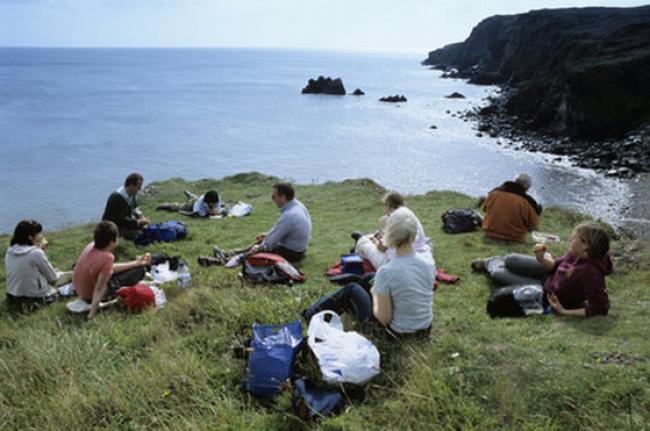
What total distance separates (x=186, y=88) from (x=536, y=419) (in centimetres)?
12313

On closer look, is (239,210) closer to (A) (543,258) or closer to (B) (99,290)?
(B) (99,290)

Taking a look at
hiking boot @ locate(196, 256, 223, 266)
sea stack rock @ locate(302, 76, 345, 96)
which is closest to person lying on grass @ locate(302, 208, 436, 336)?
hiking boot @ locate(196, 256, 223, 266)

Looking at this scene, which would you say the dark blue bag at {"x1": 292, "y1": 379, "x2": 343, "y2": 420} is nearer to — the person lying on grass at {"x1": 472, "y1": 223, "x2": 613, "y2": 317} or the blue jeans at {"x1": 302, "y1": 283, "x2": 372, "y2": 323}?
the blue jeans at {"x1": 302, "y1": 283, "x2": 372, "y2": 323}

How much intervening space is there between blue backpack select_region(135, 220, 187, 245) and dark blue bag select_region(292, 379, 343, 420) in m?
10.1

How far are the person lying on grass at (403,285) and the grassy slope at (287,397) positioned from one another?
310mm

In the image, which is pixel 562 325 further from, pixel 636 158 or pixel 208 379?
pixel 636 158

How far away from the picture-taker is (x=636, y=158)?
37.5 m

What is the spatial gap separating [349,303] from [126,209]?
365 inches

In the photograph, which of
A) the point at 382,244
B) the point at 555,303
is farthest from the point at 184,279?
the point at 555,303

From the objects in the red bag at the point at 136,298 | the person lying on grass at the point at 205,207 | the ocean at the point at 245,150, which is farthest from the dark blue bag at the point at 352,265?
the ocean at the point at 245,150

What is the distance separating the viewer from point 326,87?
110 metres

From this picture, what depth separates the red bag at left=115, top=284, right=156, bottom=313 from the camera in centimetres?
929

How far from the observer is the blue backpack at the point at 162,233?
14484 millimetres

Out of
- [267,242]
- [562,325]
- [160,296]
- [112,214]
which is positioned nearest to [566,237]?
[562,325]
